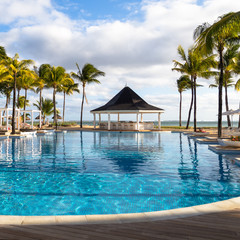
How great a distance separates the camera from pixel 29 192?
595 centimetres

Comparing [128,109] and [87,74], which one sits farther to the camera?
[87,74]

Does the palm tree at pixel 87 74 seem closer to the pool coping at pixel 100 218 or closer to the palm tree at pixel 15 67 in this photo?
the palm tree at pixel 15 67

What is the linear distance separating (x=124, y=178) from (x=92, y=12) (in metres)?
8.11

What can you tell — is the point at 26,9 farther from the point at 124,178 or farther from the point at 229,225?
the point at 229,225

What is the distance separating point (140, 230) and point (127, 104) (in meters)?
31.1

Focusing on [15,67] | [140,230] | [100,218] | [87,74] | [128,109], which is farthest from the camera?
[87,74]

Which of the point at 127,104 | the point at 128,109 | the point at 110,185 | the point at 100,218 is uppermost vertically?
the point at 127,104

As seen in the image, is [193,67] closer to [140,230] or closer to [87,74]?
[87,74]

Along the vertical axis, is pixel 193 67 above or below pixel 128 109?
above

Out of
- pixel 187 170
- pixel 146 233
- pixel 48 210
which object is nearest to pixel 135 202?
pixel 48 210

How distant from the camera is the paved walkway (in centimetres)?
278

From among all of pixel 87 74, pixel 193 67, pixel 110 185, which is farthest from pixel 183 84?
pixel 110 185

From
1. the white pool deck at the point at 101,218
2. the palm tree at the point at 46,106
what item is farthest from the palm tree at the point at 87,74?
the white pool deck at the point at 101,218

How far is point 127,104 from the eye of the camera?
3381 cm
